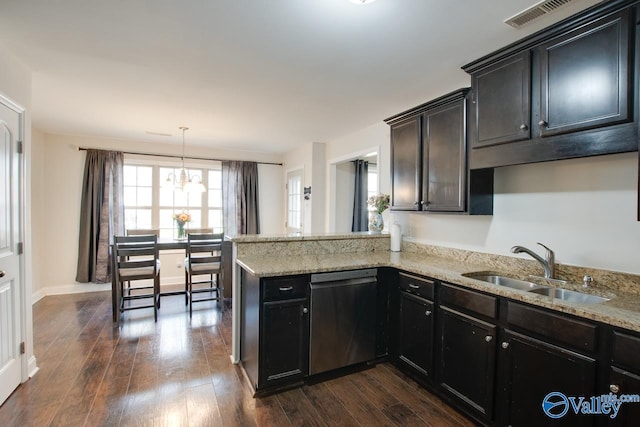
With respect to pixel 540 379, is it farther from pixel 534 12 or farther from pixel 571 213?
pixel 534 12

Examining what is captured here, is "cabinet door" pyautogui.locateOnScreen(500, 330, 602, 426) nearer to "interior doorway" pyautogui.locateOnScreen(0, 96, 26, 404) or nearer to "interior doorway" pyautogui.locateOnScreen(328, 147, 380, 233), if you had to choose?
"interior doorway" pyautogui.locateOnScreen(0, 96, 26, 404)

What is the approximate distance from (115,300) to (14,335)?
1338 millimetres

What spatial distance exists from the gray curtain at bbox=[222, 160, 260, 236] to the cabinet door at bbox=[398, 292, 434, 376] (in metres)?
3.93

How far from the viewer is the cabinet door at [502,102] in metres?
1.93

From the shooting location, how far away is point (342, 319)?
248cm

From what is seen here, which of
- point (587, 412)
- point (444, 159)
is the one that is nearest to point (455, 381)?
point (587, 412)

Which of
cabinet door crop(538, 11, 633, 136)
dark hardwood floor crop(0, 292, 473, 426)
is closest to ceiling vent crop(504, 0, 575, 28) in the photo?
cabinet door crop(538, 11, 633, 136)

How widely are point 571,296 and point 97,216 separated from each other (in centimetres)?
577

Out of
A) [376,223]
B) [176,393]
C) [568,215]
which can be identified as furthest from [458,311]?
[176,393]

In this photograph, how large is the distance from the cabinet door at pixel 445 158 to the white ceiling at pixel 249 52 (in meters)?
0.33

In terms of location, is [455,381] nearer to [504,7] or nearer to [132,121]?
[504,7]

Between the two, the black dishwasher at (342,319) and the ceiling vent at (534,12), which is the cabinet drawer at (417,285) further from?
the ceiling vent at (534,12)

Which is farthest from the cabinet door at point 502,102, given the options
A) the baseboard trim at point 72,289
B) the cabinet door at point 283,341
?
the baseboard trim at point 72,289
